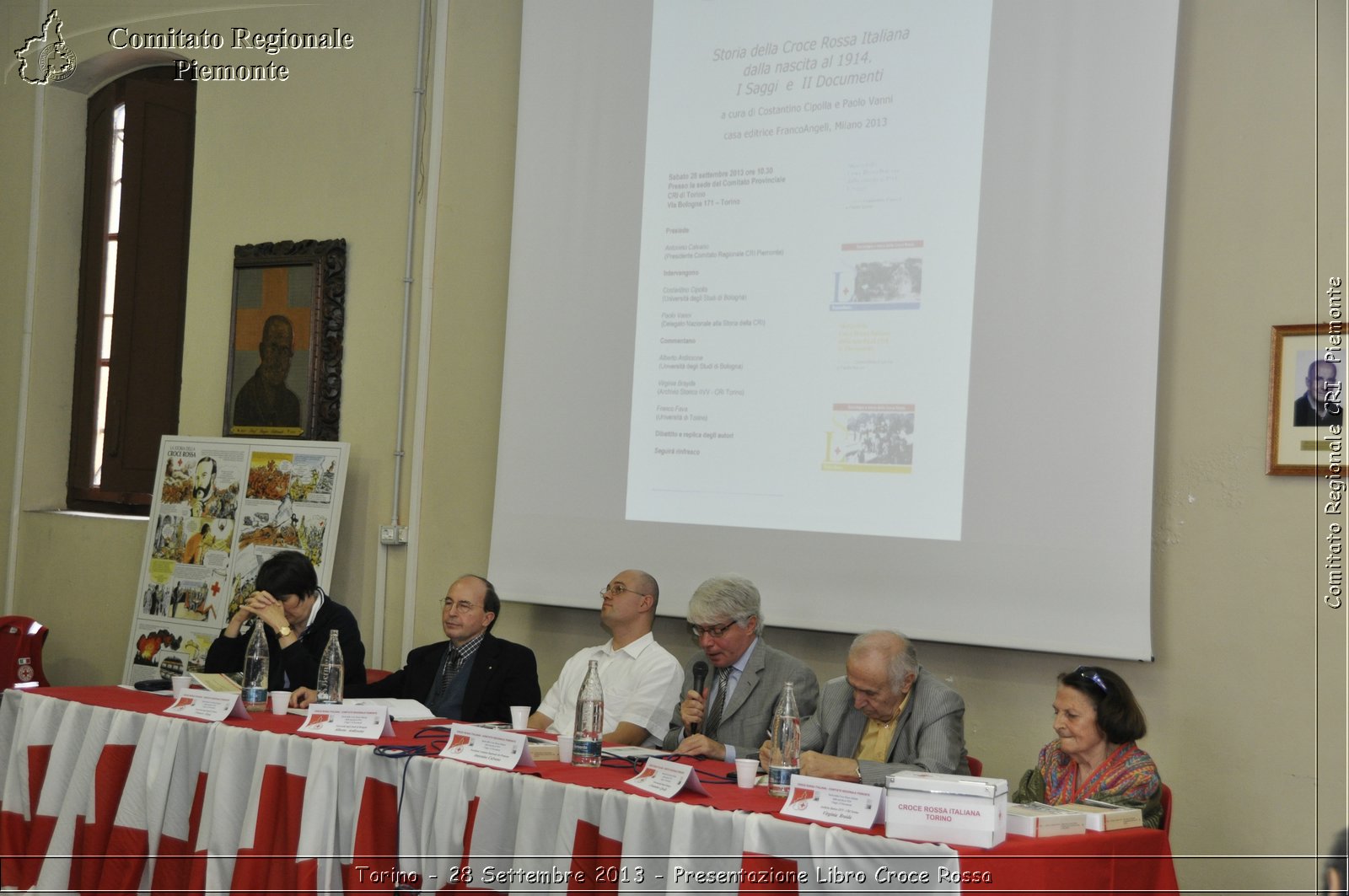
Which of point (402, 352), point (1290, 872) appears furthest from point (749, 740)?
point (402, 352)

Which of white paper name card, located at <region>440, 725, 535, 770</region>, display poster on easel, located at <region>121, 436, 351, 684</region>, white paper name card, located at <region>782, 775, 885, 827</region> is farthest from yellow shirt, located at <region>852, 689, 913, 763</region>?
display poster on easel, located at <region>121, 436, 351, 684</region>

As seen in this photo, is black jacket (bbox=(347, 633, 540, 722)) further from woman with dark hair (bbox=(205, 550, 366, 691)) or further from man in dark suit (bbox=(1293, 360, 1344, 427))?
man in dark suit (bbox=(1293, 360, 1344, 427))

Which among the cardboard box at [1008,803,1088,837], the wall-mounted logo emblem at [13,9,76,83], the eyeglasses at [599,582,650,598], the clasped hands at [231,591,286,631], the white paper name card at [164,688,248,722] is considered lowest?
the white paper name card at [164,688,248,722]

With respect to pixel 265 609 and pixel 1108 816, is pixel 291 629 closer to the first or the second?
pixel 265 609

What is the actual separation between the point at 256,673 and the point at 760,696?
1.52m

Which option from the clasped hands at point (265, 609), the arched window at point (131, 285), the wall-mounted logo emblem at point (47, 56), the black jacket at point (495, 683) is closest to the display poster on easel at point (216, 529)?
the arched window at point (131, 285)

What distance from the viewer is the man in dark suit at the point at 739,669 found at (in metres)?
3.88

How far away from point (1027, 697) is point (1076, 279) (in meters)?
1.29

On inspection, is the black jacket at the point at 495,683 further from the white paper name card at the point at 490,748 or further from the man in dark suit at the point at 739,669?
the white paper name card at the point at 490,748

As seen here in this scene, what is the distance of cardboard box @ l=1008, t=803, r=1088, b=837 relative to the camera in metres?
2.59

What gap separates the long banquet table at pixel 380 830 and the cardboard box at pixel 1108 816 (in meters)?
0.03

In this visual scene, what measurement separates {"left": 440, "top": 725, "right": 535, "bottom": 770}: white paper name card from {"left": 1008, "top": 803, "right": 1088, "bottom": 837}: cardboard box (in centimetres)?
113

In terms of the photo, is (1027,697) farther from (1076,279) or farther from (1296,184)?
(1296,184)

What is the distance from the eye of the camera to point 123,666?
6.21 meters
